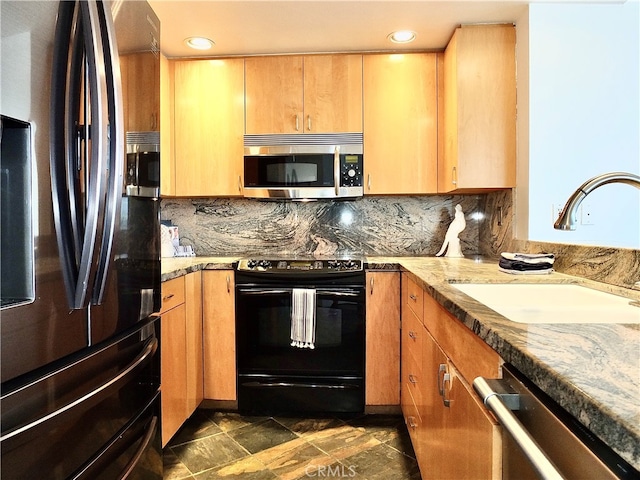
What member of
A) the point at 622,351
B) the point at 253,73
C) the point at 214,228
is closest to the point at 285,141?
the point at 253,73

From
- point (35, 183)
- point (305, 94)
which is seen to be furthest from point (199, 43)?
point (35, 183)

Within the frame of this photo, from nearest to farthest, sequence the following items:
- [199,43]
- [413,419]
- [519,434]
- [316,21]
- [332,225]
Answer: [519,434], [413,419], [316,21], [199,43], [332,225]

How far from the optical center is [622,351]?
0.66m

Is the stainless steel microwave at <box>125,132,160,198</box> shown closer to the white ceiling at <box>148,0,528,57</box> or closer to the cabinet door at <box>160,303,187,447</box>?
the cabinet door at <box>160,303,187,447</box>

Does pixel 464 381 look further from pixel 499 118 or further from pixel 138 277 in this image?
pixel 499 118

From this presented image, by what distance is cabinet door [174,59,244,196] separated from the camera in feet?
8.75

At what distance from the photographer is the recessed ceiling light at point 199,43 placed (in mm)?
2451

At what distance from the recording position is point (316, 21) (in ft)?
7.34

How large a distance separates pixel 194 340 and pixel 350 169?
56.2 inches

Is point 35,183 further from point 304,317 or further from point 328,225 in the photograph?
point 328,225

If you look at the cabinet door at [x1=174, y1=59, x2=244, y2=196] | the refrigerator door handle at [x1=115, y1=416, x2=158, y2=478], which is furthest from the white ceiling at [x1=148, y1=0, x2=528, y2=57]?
the refrigerator door handle at [x1=115, y1=416, x2=158, y2=478]

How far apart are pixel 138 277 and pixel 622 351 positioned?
1.22 m

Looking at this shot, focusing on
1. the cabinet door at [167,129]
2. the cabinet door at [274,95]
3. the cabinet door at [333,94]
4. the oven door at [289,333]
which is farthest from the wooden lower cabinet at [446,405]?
the cabinet door at [167,129]

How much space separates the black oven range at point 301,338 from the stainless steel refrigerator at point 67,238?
46.3 inches
